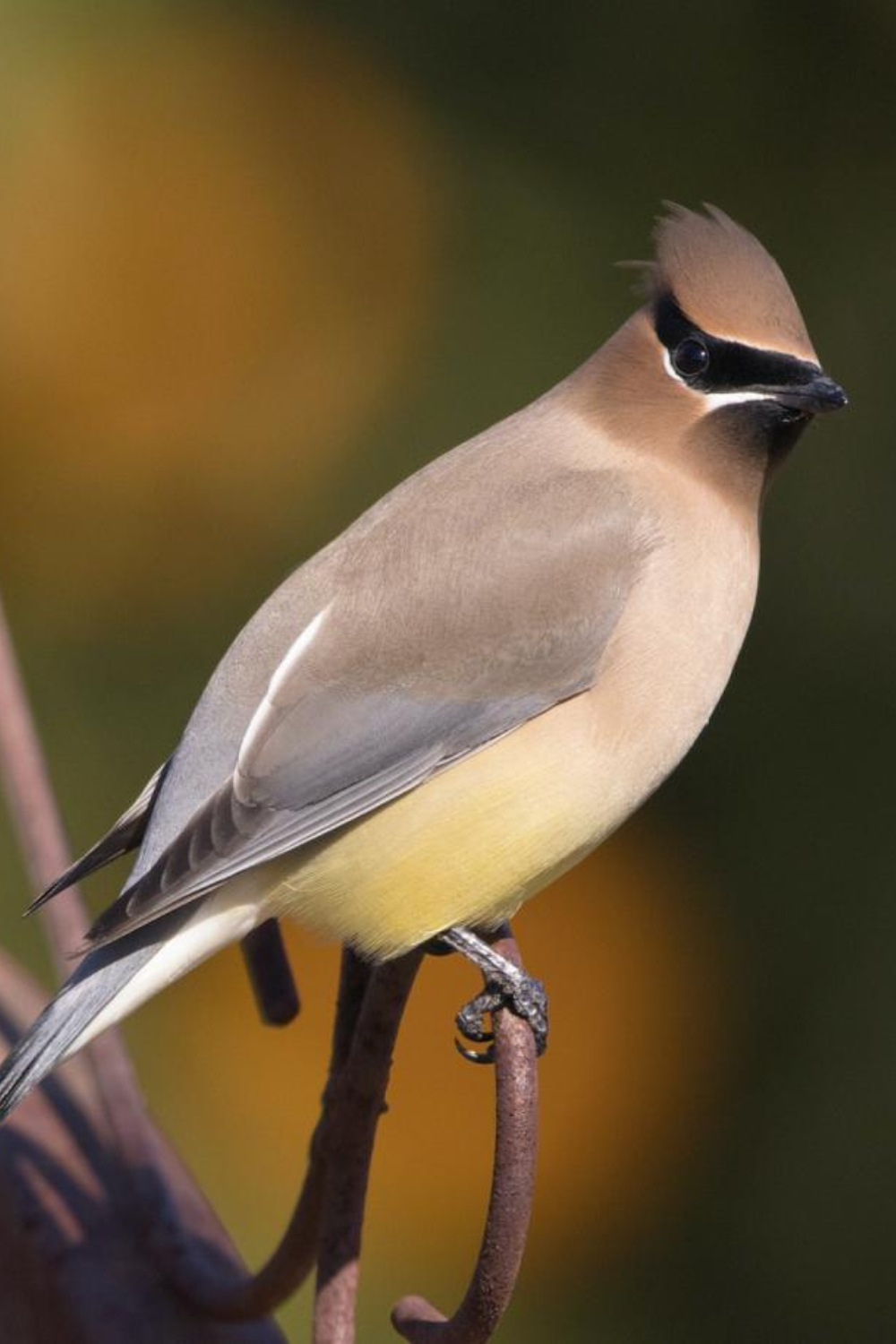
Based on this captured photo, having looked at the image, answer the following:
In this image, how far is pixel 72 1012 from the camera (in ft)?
7.56

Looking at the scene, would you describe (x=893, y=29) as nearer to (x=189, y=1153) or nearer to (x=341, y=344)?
(x=341, y=344)

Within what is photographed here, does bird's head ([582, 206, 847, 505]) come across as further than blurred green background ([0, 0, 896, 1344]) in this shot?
No

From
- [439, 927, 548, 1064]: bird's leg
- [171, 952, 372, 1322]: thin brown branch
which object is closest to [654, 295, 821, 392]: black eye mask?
[439, 927, 548, 1064]: bird's leg

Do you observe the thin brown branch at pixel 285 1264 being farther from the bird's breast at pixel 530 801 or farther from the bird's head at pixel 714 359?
the bird's head at pixel 714 359

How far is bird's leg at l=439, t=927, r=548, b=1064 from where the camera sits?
2.47m

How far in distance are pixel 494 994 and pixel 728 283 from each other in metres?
0.82

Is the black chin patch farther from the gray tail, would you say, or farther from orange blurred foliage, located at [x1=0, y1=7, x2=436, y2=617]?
orange blurred foliage, located at [x1=0, y1=7, x2=436, y2=617]

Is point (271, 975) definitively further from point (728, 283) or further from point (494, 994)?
point (728, 283)

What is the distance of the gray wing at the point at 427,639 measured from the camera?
8.66ft

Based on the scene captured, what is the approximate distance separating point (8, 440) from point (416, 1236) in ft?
5.26

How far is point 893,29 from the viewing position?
4223mm

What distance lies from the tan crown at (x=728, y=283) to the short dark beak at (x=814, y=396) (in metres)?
0.04

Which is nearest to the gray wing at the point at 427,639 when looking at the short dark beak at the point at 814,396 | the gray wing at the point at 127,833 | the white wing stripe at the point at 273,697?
the white wing stripe at the point at 273,697

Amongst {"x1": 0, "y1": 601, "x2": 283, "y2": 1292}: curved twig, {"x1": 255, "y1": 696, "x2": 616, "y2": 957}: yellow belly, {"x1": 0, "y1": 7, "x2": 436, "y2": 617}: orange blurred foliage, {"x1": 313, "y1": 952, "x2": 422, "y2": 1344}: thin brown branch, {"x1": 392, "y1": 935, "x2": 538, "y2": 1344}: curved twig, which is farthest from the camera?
{"x1": 0, "y1": 7, "x2": 436, "y2": 617}: orange blurred foliage
